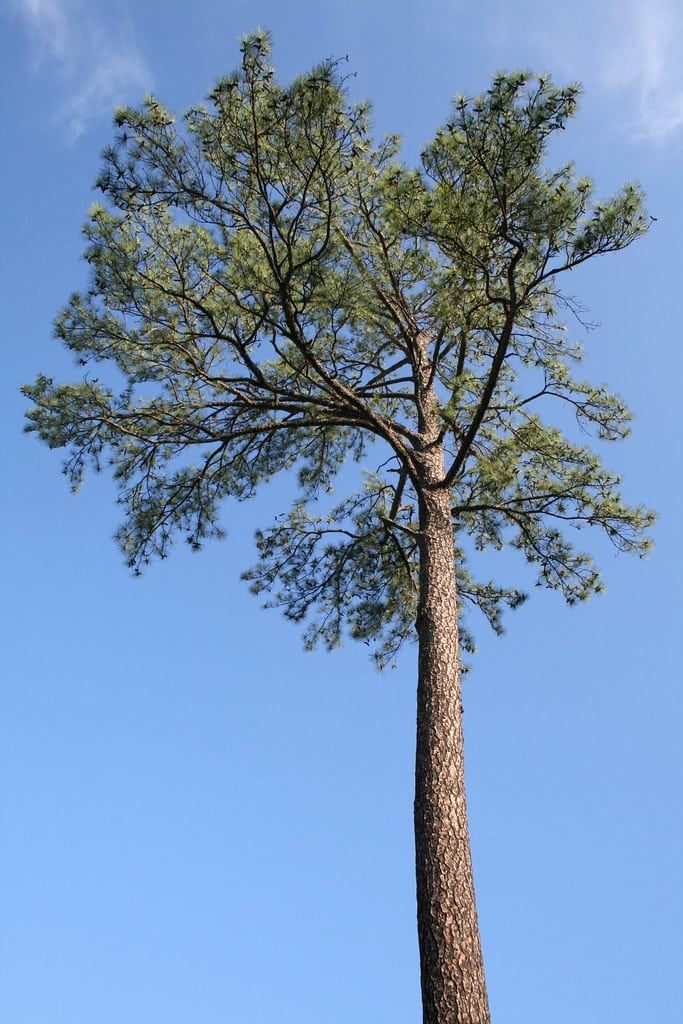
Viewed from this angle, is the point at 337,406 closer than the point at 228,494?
Yes

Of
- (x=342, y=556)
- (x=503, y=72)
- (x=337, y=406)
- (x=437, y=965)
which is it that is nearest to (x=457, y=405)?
(x=337, y=406)

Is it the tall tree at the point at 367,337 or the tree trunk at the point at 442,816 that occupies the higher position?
the tall tree at the point at 367,337

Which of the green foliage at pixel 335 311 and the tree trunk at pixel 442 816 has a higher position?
the green foliage at pixel 335 311

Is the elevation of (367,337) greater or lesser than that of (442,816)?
greater

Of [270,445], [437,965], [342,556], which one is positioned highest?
[270,445]

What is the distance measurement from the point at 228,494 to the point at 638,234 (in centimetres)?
359

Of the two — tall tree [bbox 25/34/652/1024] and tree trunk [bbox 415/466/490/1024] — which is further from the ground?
tall tree [bbox 25/34/652/1024]

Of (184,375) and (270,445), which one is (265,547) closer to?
(270,445)

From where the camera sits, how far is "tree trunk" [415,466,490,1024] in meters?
3.95

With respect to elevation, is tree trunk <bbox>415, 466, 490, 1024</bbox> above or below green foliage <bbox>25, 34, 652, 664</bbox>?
below

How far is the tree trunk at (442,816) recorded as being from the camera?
12.9 feet

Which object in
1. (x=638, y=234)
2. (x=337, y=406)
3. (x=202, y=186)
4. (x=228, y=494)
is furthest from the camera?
(x=228, y=494)

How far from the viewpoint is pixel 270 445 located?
7043 millimetres

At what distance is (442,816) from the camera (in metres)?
4.51
